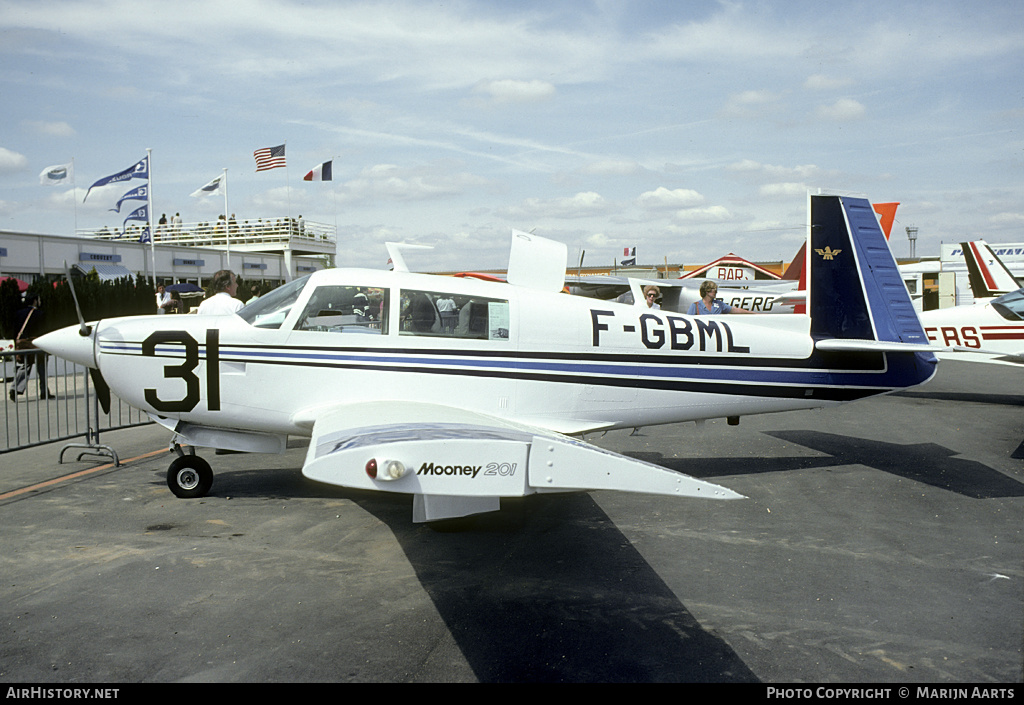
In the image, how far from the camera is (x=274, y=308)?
18.7 feet

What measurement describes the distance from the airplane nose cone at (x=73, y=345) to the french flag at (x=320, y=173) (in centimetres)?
2259

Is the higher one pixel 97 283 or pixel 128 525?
pixel 97 283

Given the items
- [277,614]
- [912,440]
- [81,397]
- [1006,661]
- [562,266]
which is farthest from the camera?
[81,397]

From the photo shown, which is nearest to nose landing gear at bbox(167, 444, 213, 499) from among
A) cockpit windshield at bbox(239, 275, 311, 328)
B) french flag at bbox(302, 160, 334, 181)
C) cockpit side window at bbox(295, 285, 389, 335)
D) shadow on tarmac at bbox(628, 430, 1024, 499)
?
cockpit windshield at bbox(239, 275, 311, 328)

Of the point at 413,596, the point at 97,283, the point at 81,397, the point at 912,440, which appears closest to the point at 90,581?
the point at 413,596

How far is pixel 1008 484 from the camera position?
21.4 feet

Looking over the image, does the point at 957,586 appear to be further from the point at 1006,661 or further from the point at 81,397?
the point at 81,397

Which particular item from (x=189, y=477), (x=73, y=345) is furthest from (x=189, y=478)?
(x=73, y=345)

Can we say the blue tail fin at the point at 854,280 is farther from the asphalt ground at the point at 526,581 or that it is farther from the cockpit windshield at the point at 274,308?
the cockpit windshield at the point at 274,308

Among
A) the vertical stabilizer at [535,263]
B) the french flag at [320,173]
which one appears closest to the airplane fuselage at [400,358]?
the vertical stabilizer at [535,263]

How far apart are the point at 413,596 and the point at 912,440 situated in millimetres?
7205

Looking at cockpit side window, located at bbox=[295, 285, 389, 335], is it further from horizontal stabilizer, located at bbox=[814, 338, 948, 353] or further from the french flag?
the french flag

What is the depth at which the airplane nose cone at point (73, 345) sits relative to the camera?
5.76 m

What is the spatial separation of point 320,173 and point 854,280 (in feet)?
79.3
